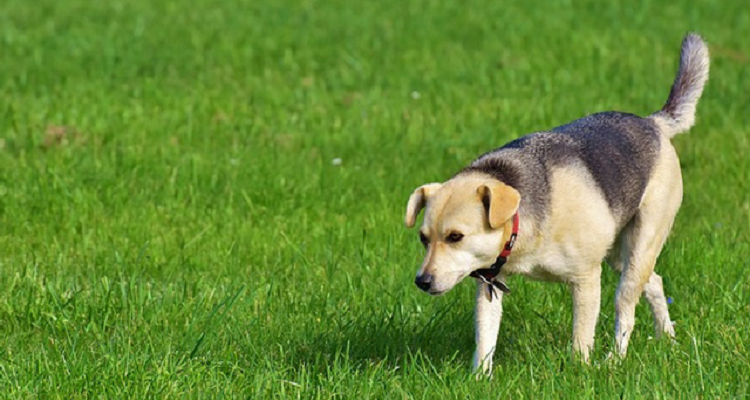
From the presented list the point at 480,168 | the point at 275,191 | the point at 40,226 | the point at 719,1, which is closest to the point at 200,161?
the point at 275,191

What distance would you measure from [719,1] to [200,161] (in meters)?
7.75

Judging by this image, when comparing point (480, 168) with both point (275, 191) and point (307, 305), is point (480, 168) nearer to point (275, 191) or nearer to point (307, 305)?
point (307, 305)

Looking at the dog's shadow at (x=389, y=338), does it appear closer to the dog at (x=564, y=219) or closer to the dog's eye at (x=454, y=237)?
the dog at (x=564, y=219)

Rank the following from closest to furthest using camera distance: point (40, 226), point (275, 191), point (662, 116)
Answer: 1. point (662, 116)
2. point (40, 226)
3. point (275, 191)

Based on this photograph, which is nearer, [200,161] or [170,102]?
[200,161]

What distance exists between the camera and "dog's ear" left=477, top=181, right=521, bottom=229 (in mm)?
5426

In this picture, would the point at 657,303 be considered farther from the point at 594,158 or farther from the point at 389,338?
the point at 389,338

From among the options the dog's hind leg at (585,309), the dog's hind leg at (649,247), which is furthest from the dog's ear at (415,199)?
the dog's hind leg at (649,247)

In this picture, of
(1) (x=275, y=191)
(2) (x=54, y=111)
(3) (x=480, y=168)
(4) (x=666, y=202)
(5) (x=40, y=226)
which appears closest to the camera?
(3) (x=480, y=168)

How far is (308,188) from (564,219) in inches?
125

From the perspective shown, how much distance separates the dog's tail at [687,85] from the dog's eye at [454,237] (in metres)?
1.87

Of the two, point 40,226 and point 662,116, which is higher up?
point 662,116

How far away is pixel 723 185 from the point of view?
8.85 metres

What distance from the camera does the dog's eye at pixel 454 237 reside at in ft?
18.1
